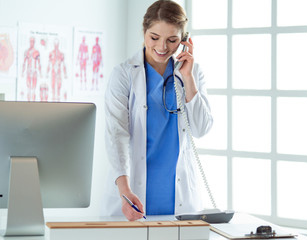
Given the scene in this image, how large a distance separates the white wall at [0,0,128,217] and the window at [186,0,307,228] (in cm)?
58

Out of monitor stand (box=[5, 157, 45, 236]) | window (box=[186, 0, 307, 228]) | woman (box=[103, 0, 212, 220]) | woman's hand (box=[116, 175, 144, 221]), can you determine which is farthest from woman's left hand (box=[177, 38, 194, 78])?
window (box=[186, 0, 307, 228])

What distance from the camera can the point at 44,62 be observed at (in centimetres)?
375

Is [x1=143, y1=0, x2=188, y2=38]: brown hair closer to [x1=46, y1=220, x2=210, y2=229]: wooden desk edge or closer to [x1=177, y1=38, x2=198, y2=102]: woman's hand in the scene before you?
[x1=177, y1=38, x2=198, y2=102]: woman's hand

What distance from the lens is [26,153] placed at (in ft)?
6.33

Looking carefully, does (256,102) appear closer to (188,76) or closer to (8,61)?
(188,76)

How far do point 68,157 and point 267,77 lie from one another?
2.17 meters

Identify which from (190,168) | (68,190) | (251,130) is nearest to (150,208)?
(190,168)

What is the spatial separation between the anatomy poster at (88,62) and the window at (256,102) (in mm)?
752

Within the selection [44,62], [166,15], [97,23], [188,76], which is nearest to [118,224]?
[188,76]

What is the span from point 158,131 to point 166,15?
0.52 meters

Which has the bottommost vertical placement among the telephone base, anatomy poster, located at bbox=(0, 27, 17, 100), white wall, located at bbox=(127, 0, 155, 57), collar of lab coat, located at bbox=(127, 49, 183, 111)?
the telephone base

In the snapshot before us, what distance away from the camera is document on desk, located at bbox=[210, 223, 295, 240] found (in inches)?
72.8

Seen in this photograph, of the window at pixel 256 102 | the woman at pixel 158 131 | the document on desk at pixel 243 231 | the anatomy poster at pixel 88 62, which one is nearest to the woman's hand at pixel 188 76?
the woman at pixel 158 131

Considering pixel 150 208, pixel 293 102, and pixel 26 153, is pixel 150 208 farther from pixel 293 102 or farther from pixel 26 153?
pixel 293 102
